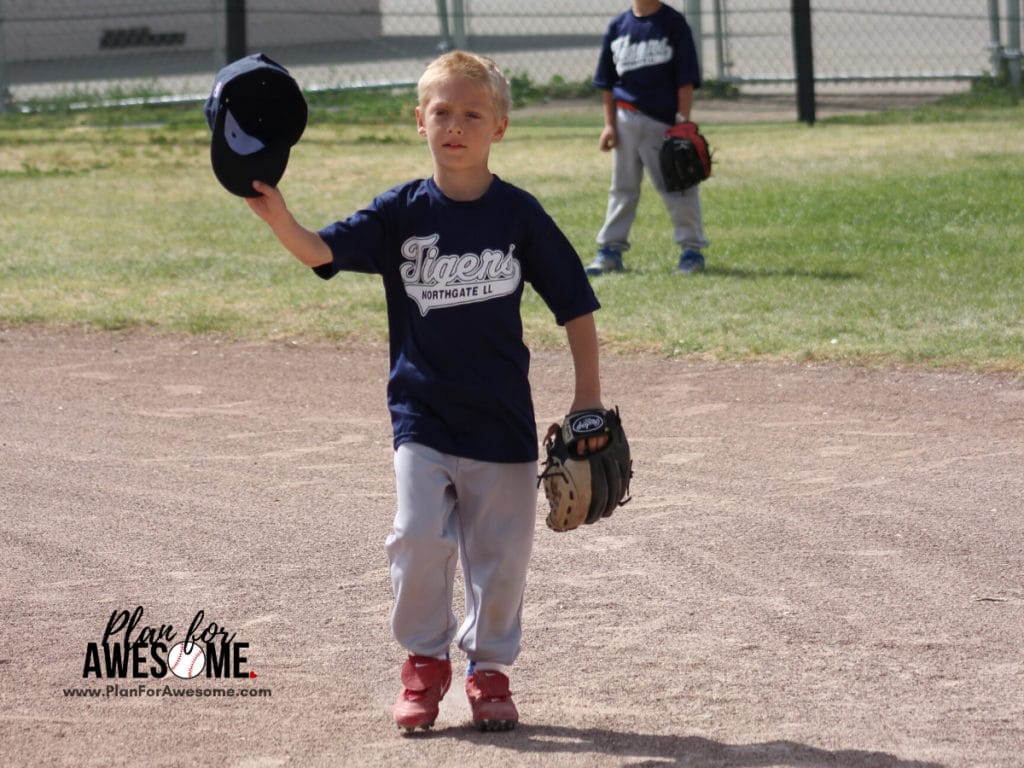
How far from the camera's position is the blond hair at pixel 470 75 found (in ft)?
11.9

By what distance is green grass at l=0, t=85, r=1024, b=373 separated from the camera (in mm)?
8305

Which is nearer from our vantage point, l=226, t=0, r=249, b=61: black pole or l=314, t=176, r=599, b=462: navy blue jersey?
l=314, t=176, r=599, b=462: navy blue jersey

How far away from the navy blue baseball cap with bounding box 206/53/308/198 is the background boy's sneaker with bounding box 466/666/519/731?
1300 millimetres

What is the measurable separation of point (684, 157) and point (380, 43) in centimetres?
1523

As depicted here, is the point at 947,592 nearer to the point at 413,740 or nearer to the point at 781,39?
the point at 413,740

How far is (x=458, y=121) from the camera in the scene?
362 cm

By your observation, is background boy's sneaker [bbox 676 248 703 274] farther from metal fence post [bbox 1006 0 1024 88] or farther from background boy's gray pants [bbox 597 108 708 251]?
metal fence post [bbox 1006 0 1024 88]

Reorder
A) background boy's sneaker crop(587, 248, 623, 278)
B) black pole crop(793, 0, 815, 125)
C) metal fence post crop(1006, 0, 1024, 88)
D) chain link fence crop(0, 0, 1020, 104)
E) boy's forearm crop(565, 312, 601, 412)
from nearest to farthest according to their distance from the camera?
1. boy's forearm crop(565, 312, 601, 412)
2. background boy's sneaker crop(587, 248, 623, 278)
3. black pole crop(793, 0, 815, 125)
4. metal fence post crop(1006, 0, 1024, 88)
5. chain link fence crop(0, 0, 1020, 104)

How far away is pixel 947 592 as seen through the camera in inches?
181

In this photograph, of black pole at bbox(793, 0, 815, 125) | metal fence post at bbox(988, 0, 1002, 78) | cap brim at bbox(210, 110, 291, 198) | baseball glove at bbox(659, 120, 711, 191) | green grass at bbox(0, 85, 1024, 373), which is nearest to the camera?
cap brim at bbox(210, 110, 291, 198)

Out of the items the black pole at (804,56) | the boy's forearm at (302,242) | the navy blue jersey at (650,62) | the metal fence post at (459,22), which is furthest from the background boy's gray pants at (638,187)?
the metal fence post at (459,22)

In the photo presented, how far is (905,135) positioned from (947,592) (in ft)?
37.8

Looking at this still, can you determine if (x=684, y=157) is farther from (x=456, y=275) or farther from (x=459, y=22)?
(x=459, y=22)

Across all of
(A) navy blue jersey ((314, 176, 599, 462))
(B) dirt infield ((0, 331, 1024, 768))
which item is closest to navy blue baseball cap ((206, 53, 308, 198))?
(A) navy blue jersey ((314, 176, 599, 462))
